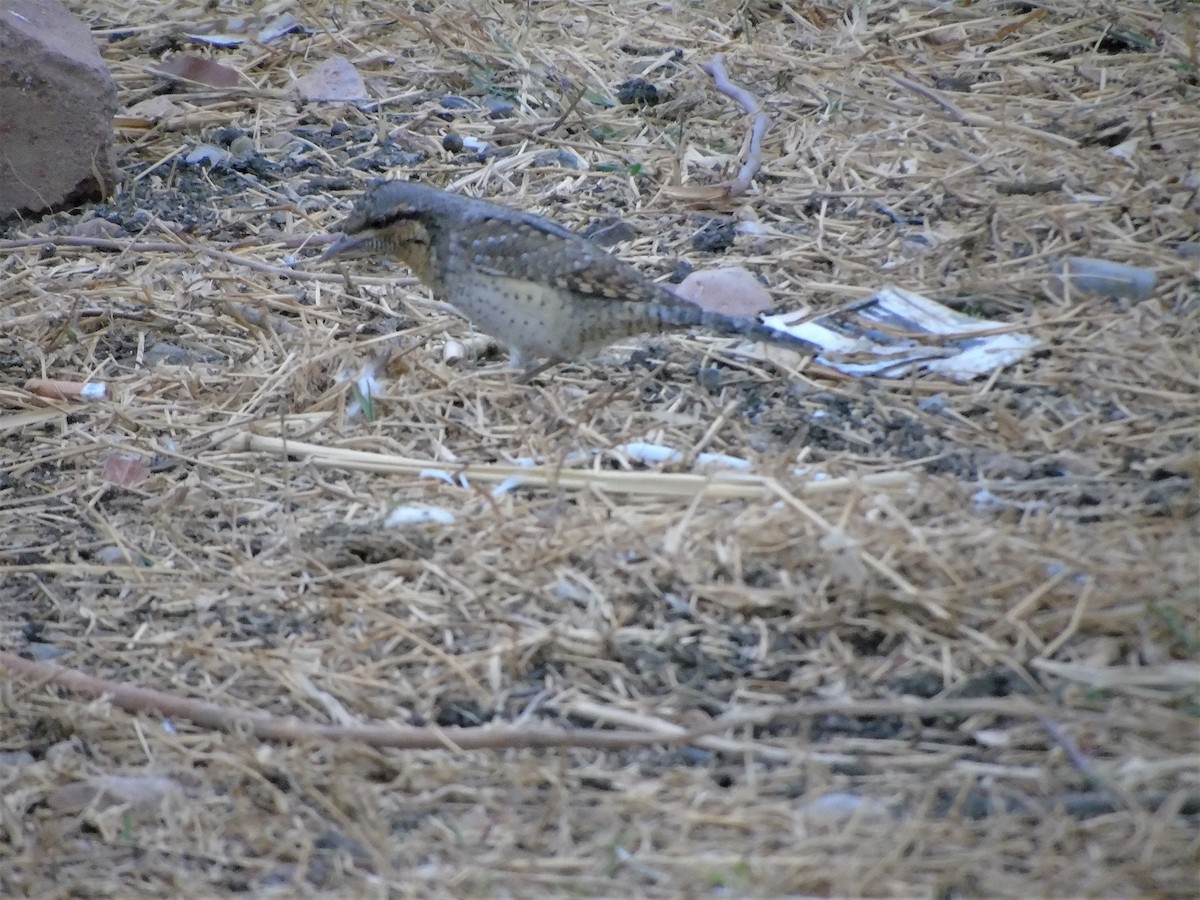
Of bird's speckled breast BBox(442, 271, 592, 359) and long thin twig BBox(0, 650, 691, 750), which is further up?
bird's speckled breast BBox(442, 271, 592, 359)

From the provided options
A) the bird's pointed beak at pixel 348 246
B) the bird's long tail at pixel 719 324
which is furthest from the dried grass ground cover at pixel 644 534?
the bird's pointed beak at pixel 348 246

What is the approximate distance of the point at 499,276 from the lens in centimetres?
515

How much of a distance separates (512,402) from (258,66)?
3.71 m

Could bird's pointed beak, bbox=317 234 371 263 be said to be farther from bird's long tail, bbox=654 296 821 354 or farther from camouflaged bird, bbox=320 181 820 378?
bird's long tail, bbox=654 296 821 354

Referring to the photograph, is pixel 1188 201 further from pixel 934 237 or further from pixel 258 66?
pixel 258 66

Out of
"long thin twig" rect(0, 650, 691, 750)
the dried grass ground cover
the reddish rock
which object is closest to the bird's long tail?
the dried grass ground cover

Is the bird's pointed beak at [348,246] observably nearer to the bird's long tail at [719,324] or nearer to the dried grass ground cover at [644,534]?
the dried grass ground cover at [644,534]

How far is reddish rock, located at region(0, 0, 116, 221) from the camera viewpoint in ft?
21.2

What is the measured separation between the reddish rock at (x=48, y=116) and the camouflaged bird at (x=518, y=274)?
1939 millimetres

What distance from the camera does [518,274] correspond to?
16.9 ft

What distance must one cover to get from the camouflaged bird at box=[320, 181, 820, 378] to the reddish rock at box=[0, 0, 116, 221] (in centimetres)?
194

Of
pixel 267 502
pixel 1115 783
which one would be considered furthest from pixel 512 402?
pixel 1115 783

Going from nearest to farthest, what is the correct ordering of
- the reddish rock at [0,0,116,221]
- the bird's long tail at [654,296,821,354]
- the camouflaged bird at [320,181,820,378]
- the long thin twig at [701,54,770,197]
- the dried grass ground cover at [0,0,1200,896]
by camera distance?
the dried grass ground cover at [0,0,1200,896] → the bird's long tail at [654,296,821,354] → the camouflaged bird at [320,181,820,378] → the long thin twig at [701,54,770,197] → the reddish rock at [0,0,116,221]

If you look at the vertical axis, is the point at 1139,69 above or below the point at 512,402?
above
